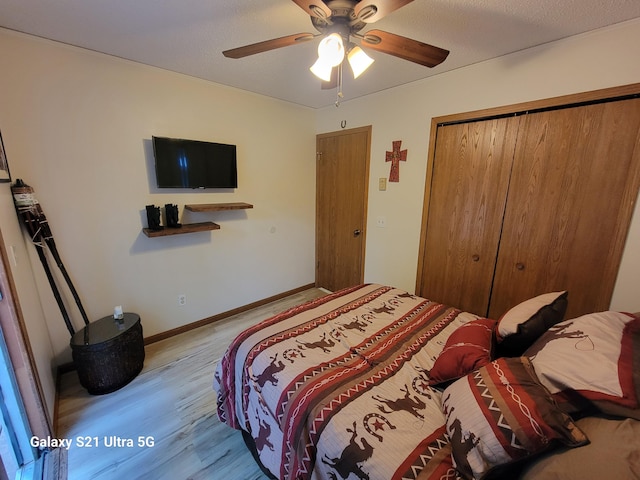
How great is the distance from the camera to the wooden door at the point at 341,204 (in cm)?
305

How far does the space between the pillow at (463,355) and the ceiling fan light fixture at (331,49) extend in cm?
150

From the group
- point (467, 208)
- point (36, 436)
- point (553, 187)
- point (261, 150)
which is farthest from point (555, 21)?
point (36, 436)

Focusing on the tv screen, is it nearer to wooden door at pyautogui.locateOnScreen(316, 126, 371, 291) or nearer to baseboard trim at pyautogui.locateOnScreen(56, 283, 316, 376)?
wooden door at pyautogui.locateOnScreen(316, 126, 371, 291)

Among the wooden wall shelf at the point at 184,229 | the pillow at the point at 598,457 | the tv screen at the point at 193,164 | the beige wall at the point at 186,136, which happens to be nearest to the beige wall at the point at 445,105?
the beige wall at the point at 186,136

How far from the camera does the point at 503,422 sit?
2.55 ft

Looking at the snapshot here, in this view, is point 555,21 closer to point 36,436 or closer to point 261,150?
point 261,150

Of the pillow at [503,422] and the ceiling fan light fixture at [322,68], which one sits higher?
the ceiling fan light fixture at [322,68]

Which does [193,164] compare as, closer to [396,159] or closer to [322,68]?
[322,68]

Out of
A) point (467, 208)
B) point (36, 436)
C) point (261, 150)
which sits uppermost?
point (261, 150)

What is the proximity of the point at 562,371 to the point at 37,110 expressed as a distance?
3.15m

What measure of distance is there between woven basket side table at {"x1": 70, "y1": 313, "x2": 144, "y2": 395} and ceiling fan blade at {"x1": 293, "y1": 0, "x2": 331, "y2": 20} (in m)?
2.31

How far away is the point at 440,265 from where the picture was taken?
252cm

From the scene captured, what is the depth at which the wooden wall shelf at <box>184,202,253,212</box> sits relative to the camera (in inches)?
96.1

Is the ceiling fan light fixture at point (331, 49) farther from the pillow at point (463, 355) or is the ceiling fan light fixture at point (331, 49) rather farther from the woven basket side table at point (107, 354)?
the woven basket side table at point (107, 354)
